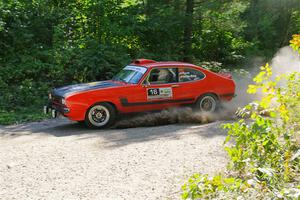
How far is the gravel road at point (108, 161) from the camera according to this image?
504 centimetres

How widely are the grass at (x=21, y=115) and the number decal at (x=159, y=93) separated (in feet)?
11.0

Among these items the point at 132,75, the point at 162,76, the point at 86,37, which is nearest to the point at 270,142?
the point at 162,76

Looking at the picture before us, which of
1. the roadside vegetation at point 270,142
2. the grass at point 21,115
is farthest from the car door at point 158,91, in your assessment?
the roadside vegetation at point 270,142

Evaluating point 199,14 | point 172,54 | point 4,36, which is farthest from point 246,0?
point 4,36

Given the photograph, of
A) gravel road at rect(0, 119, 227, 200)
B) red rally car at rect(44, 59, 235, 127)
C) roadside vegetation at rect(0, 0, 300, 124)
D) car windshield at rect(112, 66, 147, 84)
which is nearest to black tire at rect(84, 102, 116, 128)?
red rally car at rect(44, 59, 235, 127)

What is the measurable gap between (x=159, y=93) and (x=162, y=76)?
1.51 ft

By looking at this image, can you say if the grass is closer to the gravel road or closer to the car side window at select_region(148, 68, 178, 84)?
the gravel road

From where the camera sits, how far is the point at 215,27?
19.3 meters

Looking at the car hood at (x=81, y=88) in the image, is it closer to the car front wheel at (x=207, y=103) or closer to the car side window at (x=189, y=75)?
the car side window at (x=189, y=75)

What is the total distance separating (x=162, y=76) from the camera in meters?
9.95

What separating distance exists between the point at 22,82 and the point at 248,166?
1112 centimetres

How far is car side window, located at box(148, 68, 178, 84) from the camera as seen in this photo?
982 cm

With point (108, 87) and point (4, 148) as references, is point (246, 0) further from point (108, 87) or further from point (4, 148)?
point (4, 148)

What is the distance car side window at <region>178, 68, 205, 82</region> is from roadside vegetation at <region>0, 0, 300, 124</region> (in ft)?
13.8
